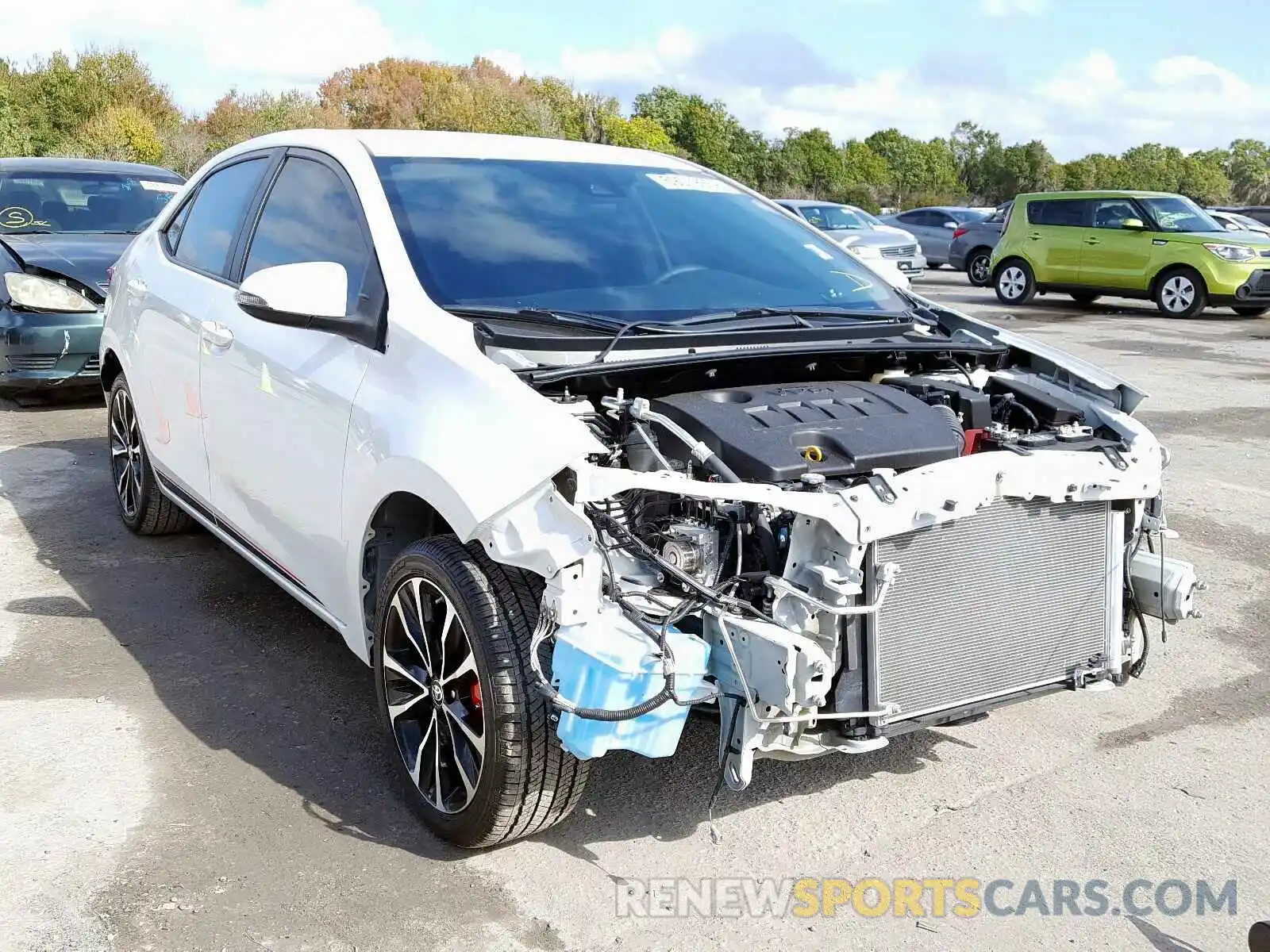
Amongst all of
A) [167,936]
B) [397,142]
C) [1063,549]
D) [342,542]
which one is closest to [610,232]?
[397,142]

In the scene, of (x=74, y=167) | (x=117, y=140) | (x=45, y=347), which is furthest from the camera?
(x=117, y=140)

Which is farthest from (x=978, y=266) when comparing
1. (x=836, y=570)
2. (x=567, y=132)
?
(x=567, y=132)

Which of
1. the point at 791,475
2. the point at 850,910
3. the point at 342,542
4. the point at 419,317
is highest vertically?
the point at 419,317

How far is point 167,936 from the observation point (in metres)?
2.87

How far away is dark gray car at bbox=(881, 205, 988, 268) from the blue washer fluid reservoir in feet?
81.1

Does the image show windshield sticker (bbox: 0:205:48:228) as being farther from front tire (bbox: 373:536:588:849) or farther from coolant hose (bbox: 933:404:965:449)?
coolant hose (bbox: 933:404:965:449)

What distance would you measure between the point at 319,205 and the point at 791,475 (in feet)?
6.64

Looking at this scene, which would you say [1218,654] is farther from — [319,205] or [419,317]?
[319,205]

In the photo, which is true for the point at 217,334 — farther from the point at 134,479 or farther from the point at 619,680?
the point at 619,680

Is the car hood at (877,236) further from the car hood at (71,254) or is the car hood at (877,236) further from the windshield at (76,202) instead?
the car hood at (71,254)

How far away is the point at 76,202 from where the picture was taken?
9500mm

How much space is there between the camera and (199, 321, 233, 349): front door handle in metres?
4.25

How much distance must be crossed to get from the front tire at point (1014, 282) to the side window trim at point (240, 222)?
15.4m

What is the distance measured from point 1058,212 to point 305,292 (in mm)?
16440
